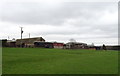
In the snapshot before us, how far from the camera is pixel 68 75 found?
1215 cm

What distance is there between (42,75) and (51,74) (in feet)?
2.06

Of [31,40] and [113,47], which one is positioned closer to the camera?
[31,40]

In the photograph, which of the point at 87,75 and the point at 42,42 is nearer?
the point at 87,75

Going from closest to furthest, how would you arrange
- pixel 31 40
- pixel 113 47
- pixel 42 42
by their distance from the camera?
pixel 42 42, pixel 31 40, pixel 113 47

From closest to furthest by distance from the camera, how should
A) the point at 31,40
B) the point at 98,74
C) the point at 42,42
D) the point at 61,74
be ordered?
the point at 61,74 < the point at 98,74 < the point at 42,42 < the point at 31,40

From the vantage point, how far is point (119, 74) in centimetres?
1336

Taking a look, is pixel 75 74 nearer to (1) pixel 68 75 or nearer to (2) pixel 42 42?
(1) pixel 68 75

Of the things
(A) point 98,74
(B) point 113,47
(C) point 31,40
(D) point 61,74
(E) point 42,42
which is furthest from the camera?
(B) point 113,47

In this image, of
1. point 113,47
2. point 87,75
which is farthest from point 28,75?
point 113,47

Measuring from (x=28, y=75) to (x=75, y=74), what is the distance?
281 centimetres

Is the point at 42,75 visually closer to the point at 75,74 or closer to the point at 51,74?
the point at 51,74

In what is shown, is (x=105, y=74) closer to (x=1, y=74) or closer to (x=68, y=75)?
(x=68, y=75)

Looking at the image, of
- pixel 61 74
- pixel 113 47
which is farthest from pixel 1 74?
pixel 113 47

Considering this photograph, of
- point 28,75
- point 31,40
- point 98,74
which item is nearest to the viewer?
point 28,75
